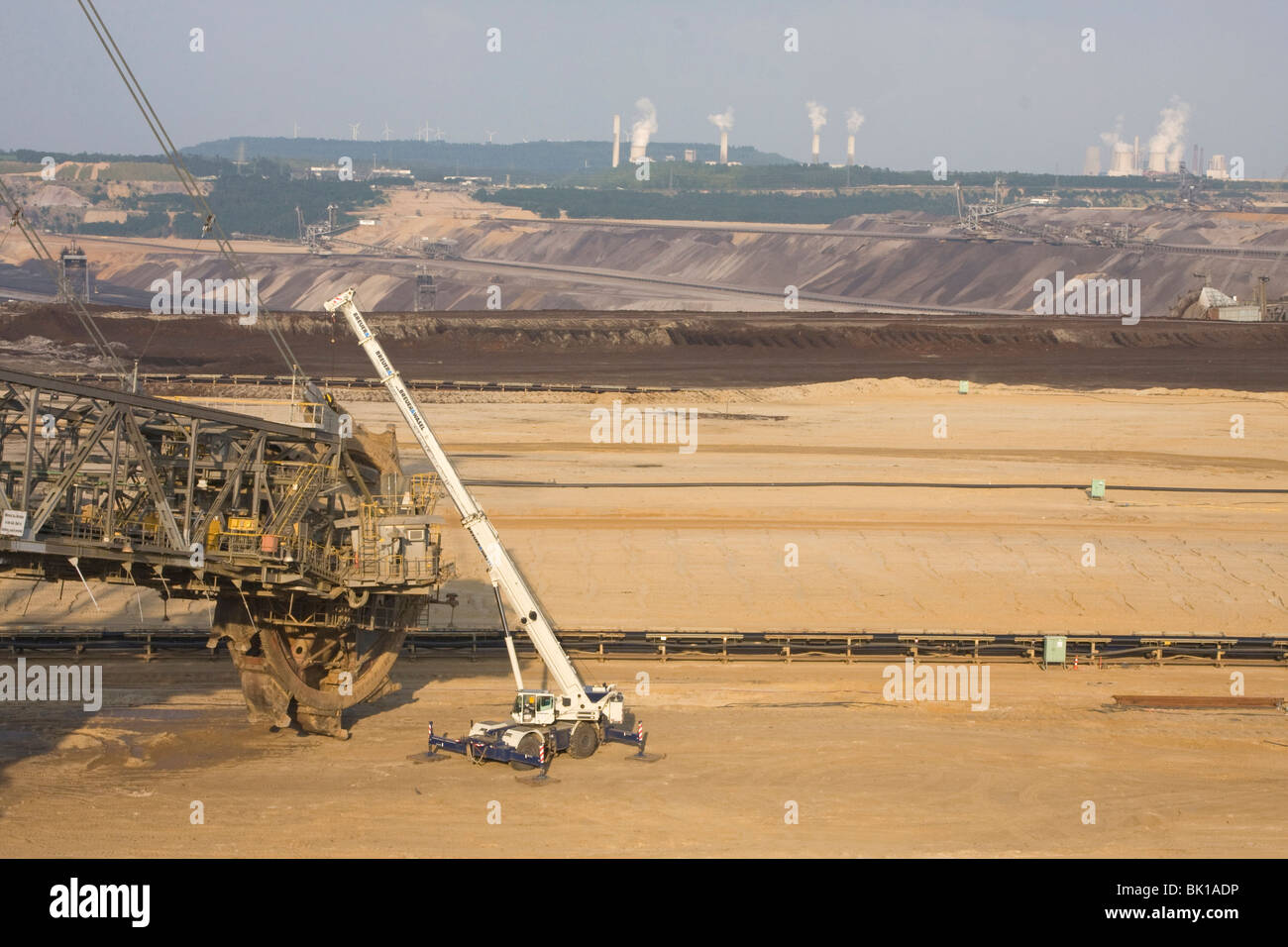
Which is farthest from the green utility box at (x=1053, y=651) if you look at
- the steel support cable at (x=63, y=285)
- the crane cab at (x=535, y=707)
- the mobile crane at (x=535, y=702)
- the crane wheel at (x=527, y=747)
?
the steel support cable at (x=63, y=285)

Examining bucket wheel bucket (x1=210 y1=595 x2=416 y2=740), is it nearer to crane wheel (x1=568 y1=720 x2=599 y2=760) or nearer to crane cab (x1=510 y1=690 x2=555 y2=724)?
crane cab (x1=510 y1=690 x2=555 y2=724)

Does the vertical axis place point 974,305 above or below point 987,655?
above

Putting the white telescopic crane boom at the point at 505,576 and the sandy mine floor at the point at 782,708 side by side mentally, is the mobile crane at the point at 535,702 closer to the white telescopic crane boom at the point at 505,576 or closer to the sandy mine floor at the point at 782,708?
the white telescopic crane boom at the point at 505,576

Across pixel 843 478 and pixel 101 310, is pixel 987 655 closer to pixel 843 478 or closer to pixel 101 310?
pixel 843 478

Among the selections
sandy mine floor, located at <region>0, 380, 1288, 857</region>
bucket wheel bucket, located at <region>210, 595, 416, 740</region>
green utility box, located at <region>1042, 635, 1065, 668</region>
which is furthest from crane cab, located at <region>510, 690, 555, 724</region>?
green utility box, located at <region>1042, 635, 1065, 668</region>

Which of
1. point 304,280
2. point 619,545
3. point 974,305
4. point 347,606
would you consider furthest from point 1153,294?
point 347,606

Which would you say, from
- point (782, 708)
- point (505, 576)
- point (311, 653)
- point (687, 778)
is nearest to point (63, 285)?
point (311, 653)
